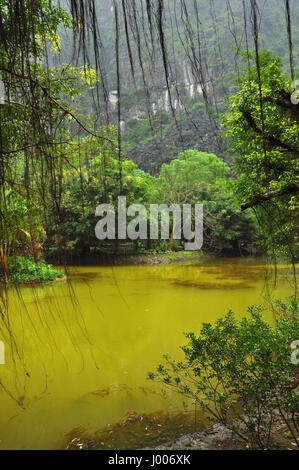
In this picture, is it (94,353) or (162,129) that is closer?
(162,129)

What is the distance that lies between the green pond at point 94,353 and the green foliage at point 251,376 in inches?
15.9

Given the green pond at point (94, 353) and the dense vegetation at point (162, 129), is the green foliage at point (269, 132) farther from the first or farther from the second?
the green pond at point (94, 353)

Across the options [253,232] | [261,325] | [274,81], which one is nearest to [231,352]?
[261,325]

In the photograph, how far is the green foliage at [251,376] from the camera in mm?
1982

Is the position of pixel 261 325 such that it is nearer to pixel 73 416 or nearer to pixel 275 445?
pixel 275 445

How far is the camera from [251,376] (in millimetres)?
2279

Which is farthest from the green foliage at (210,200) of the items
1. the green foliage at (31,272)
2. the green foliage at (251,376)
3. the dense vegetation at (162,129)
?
the green foliage at (251,376)

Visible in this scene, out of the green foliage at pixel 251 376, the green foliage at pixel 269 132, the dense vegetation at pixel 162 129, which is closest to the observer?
the dense vegetation at pixel 162 129

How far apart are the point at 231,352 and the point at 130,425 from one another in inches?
44.6

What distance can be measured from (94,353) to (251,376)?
9.56 ft

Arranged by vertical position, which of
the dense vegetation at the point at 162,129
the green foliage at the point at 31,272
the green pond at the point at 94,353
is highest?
the dense vegetation at the point at 162,129

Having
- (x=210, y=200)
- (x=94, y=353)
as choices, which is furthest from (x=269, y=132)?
(x=210, y=200)

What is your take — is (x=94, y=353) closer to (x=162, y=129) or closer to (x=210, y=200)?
(x=162, y=129)
